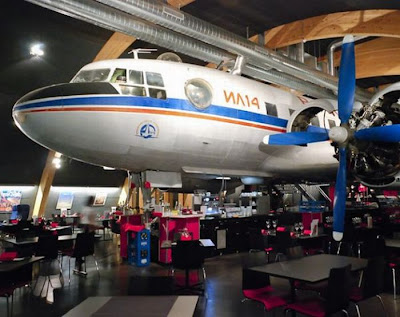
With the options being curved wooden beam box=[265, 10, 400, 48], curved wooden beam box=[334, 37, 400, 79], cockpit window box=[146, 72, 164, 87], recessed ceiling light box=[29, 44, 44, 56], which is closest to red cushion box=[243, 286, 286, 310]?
cockpit window box=[146, 72, 164, 87]

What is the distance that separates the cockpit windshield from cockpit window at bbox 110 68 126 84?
0.17 meters

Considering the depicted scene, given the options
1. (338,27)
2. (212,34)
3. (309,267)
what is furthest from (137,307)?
(338,27)

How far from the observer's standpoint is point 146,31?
25.8ft

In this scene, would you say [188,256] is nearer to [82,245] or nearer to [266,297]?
[266,297]

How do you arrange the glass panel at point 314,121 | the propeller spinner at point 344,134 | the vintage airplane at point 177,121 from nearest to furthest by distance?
the vintage airplane at point 177,121
the propeller spinner at point 344,134
the glass panel at point 314,121

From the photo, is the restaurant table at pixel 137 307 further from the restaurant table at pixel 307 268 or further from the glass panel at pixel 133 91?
the glass panel at pixel 133 91

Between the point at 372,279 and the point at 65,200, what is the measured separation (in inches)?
760

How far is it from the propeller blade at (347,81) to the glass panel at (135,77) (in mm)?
4191

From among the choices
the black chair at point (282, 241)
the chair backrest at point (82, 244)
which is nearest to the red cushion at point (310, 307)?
the black chair at point (282, 241)

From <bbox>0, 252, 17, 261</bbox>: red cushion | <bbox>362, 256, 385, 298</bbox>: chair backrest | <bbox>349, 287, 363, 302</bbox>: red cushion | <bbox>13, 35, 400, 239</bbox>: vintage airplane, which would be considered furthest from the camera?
<bbox>0, 252, 17, 261</bbox>: red cushion

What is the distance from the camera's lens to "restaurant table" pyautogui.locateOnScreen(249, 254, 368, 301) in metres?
5.13

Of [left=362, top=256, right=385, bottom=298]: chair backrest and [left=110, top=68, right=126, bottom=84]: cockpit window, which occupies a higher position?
[left=110, top=68, right=126, bottom=84]: cockpit window

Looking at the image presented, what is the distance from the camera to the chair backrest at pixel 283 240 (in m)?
9.00

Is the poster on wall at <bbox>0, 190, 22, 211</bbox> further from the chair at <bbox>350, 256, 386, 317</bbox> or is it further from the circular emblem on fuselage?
the chair at <bbox>350, 256, 386, 317</bbox>
